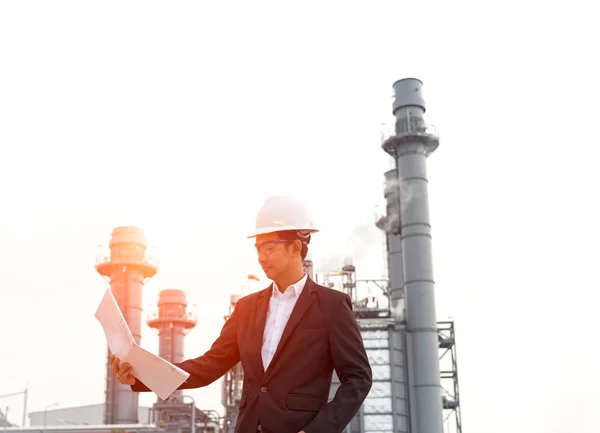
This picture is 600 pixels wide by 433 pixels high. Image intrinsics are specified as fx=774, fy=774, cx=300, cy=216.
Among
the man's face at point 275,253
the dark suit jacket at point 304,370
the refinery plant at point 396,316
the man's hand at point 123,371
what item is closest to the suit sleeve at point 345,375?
the dark suit jacket at point 304,370

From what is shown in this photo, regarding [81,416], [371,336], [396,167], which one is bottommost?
[81,416]

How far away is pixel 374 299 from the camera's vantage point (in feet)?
161

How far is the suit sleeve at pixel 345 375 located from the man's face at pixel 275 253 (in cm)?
40

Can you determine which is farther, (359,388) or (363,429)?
(363,429)

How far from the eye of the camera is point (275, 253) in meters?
4.51

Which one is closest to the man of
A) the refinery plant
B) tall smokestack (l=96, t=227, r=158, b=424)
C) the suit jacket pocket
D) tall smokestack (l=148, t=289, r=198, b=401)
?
the suit jacket pocket

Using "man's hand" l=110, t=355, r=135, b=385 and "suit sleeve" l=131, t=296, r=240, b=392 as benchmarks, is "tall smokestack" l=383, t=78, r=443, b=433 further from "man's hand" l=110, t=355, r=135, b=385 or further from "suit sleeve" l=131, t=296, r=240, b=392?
"man's hand" l=110, t=355, r=135, b=385

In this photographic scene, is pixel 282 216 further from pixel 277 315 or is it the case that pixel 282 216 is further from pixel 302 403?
pixel 302 403

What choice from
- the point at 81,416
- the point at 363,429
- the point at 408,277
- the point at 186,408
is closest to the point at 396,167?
the point at 408,277

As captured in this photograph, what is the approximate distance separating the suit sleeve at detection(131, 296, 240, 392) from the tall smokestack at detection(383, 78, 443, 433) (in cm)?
3687

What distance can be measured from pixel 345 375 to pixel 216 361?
845 millimetres

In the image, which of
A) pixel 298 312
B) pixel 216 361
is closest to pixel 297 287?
pixel 298 312

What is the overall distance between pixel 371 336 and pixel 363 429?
504cm

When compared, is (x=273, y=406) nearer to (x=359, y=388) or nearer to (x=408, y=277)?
(x=359, y=388)
